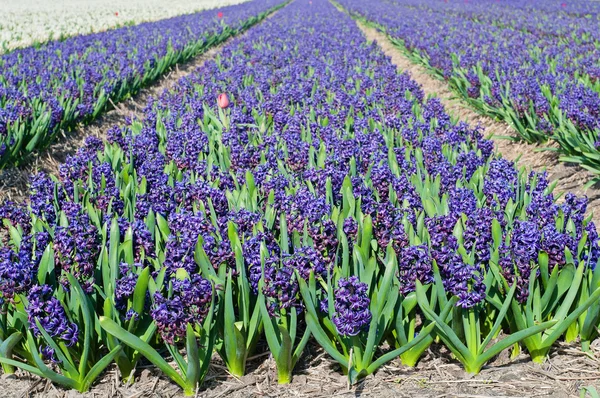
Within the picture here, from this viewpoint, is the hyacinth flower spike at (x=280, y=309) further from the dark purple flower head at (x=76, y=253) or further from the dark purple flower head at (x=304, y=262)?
the dark purple flower head at (x=76, y=253)

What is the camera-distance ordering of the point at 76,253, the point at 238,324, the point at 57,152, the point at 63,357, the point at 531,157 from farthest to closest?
1. the point at 57,152
2. the point at 531,157
3. the point at 76,253
4. the point at 238,324
5. the point at 63,357

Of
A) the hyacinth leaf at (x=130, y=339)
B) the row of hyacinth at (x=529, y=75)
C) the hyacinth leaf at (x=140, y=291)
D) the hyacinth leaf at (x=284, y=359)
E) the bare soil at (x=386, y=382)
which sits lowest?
the bare soil at (x=386, y=382)

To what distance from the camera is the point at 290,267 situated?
2.67 meters

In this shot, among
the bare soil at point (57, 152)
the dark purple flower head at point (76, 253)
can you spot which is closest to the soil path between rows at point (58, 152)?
the bare soil at point (57, 152)

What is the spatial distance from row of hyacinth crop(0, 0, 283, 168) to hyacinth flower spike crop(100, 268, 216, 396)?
365 centimetres

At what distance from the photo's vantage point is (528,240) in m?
2.80

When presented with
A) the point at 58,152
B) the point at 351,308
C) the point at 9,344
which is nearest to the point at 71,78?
the point at 58,152

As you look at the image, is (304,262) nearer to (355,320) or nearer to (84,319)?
(355,320)

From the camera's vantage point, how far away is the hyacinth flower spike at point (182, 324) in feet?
7.96

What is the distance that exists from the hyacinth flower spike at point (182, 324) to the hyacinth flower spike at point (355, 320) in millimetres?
452

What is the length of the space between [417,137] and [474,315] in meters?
2.88

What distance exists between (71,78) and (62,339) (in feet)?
22.7

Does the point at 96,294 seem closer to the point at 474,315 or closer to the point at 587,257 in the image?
the point at 474,315

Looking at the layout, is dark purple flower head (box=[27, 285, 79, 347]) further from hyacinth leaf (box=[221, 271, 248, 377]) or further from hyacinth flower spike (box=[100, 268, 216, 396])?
hyacinth leaf (box=[221, 271, 248, 377])
